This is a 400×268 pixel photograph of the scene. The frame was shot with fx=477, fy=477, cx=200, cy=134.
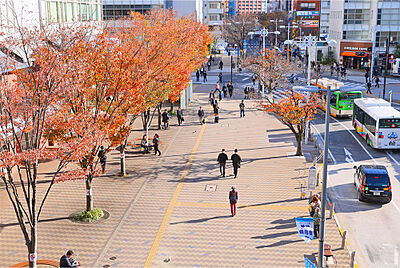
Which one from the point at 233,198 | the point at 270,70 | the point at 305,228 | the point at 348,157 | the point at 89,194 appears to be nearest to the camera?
the point at 305,228

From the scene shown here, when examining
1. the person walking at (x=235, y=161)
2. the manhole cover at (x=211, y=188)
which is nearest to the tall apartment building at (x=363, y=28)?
the person walking at (x=235, y=161)

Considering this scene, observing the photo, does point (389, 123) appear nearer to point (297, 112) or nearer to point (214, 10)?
point (297, 112)

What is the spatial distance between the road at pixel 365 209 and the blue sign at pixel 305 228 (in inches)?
73.5

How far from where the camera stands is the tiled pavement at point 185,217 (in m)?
15.8

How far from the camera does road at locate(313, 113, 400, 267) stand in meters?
16.7

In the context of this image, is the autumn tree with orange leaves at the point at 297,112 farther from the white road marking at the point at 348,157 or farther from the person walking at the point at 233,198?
the person walking at the point at 233,198

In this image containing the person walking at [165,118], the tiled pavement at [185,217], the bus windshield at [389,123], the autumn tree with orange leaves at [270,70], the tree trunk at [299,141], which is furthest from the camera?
the autumn tree with orange leaves at [270,70]

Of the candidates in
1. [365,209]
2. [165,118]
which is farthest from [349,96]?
[365,209]

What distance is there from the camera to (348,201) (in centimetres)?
2153

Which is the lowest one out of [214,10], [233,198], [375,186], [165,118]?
[375,186]

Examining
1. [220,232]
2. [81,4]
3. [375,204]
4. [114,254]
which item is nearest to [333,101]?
[375,204]

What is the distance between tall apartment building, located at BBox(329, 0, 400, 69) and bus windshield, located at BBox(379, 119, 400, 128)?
38.0m

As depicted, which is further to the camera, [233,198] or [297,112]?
[297,112]

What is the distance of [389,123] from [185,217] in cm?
1607
